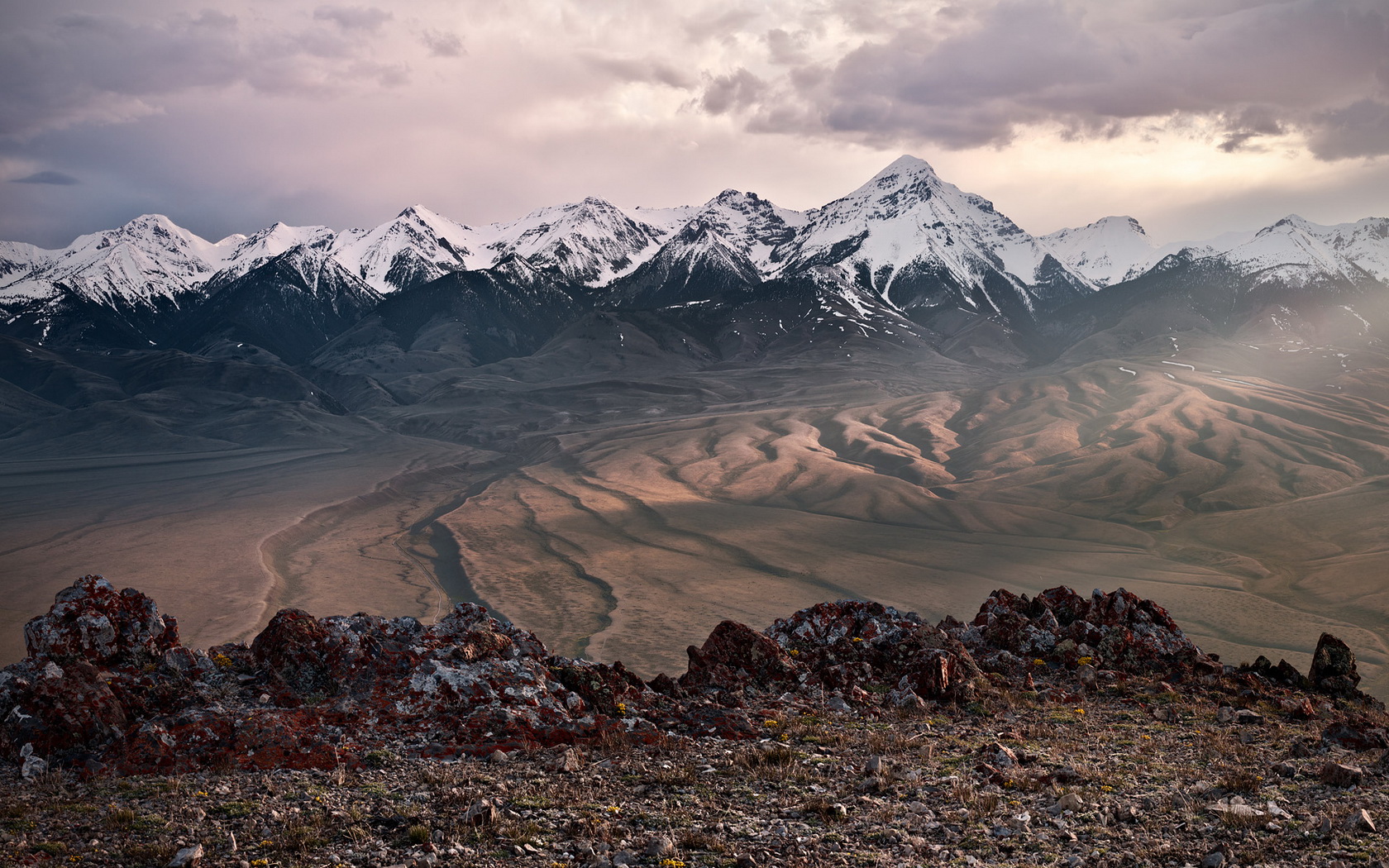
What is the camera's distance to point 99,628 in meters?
17.0

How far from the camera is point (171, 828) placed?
10.8 metres

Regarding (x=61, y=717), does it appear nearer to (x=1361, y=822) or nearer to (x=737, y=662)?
(x=737, y=662)

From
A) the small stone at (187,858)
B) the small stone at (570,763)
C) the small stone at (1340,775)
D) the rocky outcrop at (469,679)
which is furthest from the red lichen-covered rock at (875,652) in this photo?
the small stone at (187,858)

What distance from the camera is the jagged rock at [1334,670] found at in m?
20.5

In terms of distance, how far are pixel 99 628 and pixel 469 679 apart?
779 cm

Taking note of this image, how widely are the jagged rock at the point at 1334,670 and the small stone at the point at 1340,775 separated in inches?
376

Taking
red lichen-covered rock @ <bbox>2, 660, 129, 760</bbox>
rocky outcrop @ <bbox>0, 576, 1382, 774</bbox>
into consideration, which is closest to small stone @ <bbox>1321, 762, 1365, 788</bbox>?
rocky outcrop @ <bbox>0, 576, 1382, 774</bbox>

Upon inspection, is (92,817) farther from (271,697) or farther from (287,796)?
(271,697)

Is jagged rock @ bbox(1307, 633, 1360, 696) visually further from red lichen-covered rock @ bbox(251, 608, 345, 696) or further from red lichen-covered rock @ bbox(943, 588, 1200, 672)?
red lichen-covered rock @ bbox(251, 608, 345, 696)

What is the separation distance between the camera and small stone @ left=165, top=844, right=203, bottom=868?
32.1ft

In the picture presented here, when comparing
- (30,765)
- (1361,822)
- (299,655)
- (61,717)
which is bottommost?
Result: (30,765)

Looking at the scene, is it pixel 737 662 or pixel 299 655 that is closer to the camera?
pixel 299 655

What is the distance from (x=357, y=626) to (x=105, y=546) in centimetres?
8242

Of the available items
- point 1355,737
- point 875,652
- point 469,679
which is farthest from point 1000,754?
point 469,679
